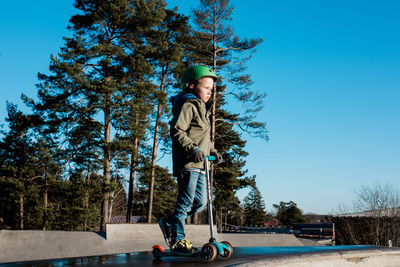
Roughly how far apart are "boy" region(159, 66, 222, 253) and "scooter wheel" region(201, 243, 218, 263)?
0.30m

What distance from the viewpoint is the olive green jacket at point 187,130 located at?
3.23 m

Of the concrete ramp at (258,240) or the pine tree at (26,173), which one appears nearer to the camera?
the concrete ramp at (258,240)

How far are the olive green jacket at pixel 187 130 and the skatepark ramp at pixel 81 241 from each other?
5.86 ft

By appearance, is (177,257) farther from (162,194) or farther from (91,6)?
(162,194)

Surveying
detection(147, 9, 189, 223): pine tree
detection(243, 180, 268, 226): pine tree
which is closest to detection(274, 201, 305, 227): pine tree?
detection(243, 180, 268, 226): pine tree

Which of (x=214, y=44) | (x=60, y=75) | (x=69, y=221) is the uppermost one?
(x=214, y=44)

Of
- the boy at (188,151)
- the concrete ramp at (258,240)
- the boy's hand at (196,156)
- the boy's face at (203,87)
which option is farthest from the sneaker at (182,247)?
the concrete ramp at (258,240)

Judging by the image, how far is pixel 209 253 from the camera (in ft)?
9.44

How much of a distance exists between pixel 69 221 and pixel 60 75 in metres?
7.69

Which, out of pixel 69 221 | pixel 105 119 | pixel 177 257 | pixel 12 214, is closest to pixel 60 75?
pixel 105 119

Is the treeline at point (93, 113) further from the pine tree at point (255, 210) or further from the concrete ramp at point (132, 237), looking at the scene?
the pine tree at point (255, 210)

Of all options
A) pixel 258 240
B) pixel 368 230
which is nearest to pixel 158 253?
pixel 258 240

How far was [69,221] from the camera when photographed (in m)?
17.8

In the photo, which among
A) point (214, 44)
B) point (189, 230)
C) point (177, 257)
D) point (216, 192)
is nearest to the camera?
point (177, 257)
